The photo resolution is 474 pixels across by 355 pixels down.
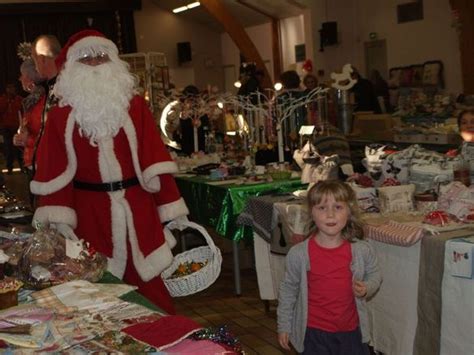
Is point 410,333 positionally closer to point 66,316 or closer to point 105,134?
point 105,134

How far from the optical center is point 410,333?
131 inches

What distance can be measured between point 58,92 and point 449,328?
1905 mm

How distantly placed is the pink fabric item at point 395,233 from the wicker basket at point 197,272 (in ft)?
2.25

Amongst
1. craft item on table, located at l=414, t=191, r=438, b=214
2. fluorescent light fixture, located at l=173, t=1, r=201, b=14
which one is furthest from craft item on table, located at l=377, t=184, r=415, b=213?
fluorescent light fixture, located at l=173, t=1, r=201, b=14

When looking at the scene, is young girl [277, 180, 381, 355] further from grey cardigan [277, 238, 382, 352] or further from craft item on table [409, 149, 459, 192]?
craft item on table [409, 149, 459, 192]

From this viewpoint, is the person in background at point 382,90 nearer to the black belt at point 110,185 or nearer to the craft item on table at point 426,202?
the craft item on table at point 426,202

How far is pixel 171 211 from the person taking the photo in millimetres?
3434

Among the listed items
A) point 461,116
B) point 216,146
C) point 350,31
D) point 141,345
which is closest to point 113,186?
point 141,345

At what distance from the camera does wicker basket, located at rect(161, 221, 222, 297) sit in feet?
10.4

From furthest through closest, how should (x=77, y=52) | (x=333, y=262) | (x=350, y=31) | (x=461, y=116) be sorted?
(x=350, y=31) < (x=461, y=116) < (x=77, y=52) < (x=333, y=262)

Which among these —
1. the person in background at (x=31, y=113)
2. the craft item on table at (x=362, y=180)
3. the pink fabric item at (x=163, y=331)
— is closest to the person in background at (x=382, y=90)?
the person in background at (x=31, y=113)

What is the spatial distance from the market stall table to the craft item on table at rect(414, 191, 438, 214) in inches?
48.7

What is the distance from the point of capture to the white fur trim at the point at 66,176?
10.9ft

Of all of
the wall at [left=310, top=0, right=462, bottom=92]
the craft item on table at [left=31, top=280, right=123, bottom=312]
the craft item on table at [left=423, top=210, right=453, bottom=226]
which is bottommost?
the craft item on table at [left=423, top=210, right=453, bottom=226]
